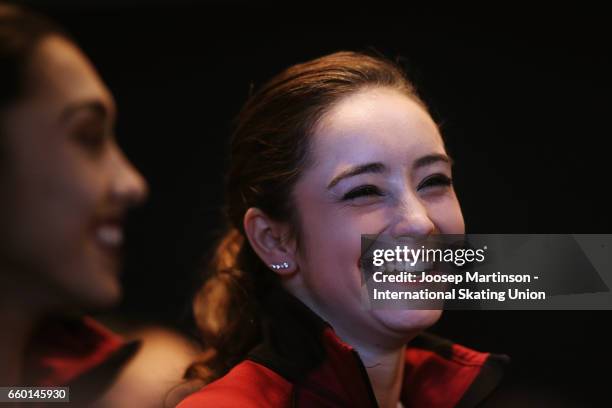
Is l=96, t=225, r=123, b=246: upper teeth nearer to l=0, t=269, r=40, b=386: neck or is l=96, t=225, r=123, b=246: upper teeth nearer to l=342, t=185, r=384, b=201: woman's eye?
l=0, t=269, r=40, b=386: neck

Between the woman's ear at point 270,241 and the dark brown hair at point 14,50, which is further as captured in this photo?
the woman's ear at point 270,241

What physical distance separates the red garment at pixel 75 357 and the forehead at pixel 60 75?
290 mm

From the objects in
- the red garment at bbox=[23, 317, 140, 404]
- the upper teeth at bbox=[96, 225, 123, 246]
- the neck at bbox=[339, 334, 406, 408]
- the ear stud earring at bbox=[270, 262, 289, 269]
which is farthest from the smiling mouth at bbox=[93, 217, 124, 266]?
the neck at bbox=[339, 334, 406, 408]

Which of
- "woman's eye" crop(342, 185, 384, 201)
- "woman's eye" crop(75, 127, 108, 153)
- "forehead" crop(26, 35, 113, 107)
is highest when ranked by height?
"forehead" crop(26, 35, 113, 107)

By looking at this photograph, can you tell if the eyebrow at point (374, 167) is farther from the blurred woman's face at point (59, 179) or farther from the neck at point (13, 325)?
the neck at point (13, 325)

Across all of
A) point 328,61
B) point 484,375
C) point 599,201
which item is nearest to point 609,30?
point 599,201

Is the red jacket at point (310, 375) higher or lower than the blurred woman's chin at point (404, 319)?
lower

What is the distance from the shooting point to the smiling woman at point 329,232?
0.90 m

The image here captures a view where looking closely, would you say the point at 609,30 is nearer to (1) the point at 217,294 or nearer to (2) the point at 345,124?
(2) the point at 345,124

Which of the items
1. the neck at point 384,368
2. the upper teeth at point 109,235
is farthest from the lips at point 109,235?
the neck at point 384,368

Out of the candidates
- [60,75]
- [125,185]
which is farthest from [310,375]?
[60,75]

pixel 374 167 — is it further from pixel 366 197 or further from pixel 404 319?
pixel 404 319

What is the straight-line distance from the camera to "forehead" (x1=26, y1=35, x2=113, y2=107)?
0.85 m

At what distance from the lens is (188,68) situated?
112 centimetres
